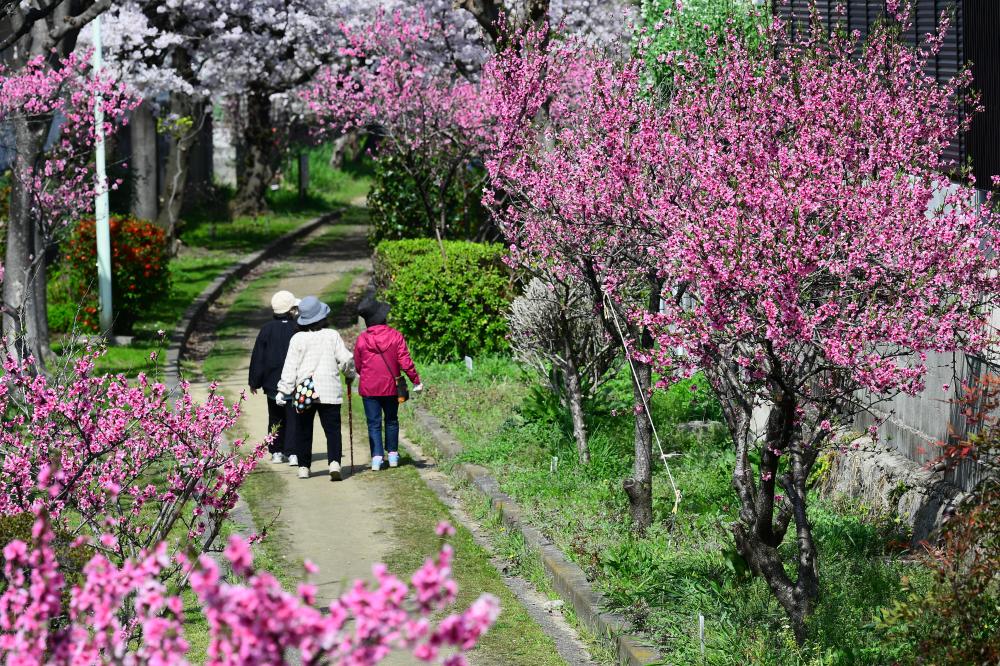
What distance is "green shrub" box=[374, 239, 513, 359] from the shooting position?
639 inches

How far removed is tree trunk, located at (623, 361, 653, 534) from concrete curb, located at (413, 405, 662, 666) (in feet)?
2.04

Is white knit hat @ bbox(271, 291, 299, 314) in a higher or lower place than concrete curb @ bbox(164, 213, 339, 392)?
higher

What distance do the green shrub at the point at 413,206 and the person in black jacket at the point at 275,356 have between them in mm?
8958

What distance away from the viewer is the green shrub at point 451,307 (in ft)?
53.3

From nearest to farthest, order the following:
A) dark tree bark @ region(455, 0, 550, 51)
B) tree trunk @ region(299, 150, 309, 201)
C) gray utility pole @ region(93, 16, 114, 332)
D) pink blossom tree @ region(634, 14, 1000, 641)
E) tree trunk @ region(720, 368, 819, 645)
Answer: pink blossom tree @ region(634, 14, 1000, 641) → tree trunk @ region(720, 368, 819, 645) → dark tree bark @ region(455, 0, 550, 51) → gray utility pole @ region(93, 16, 114, 332) → tree trunk @ region(299, 150, 309, 201)

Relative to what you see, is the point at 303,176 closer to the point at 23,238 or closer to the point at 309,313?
the point at 23,238

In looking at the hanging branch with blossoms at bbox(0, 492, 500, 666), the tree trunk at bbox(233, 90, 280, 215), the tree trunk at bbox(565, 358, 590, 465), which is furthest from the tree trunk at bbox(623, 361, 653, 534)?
the tree trunk at bbox(233, 90, 280, 215)

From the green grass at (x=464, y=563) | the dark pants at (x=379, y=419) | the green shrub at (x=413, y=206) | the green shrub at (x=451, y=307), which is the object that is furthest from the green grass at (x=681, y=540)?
the green shrub at (x=413, y=206)

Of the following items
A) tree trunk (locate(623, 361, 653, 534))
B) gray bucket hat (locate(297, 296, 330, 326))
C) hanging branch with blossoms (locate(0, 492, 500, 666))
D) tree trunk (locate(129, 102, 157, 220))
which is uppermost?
tree trunk (locate(129, 102, 157, 220))

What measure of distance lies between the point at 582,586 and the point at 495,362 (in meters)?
7.65

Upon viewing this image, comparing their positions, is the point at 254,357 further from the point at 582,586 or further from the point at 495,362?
the point at 582,586

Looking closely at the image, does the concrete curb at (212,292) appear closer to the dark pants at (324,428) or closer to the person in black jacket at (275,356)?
the person in black jacket at (275,356)

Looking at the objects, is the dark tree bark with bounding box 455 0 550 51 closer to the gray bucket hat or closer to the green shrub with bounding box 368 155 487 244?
the gray bucket hat

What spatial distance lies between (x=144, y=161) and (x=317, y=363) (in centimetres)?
1523
